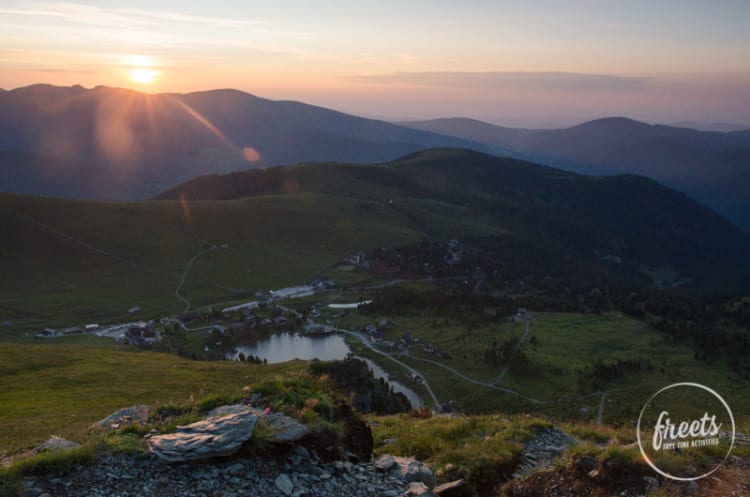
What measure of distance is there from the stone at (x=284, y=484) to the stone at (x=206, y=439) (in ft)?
4.07

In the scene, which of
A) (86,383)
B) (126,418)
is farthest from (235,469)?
(86,383)

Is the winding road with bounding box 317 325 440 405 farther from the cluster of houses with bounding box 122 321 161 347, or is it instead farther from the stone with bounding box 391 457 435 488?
the stone with bounding box 391 457 435 488

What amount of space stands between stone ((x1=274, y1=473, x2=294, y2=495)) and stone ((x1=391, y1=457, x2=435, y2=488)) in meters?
3.13

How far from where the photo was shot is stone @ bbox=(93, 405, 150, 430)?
615 inches

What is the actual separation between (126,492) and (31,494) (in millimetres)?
1919

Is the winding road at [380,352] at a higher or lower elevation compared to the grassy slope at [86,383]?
lower

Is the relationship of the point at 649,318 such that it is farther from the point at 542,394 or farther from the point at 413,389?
the point at 413,389

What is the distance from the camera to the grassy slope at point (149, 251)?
357 ft

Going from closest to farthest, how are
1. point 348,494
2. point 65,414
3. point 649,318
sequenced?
point 348,494
point 65,414
point 649,318

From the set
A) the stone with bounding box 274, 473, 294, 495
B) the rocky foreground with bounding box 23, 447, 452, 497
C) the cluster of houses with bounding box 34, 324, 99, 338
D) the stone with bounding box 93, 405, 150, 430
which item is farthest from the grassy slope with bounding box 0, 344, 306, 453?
the cluster of houses with bounding box 34, 324, 99, 338

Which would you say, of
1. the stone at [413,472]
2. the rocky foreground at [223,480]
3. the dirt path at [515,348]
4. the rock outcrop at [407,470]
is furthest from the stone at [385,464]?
the dirt path at [515,348]

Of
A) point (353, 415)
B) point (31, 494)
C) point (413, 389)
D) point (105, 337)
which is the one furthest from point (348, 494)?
point (105, 337)

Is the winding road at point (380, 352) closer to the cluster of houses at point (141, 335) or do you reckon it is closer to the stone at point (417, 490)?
the cluster of houses at point (141, 335)

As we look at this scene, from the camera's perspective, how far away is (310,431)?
14016 millimetres
